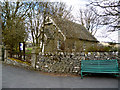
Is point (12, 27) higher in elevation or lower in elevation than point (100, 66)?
higher

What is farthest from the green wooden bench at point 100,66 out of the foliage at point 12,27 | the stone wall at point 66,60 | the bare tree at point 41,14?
the foliage at point 12,27

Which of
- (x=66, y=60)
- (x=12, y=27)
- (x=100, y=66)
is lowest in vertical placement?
(x=100, y=66)

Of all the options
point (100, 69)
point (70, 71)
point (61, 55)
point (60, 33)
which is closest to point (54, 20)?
point (60, 33)

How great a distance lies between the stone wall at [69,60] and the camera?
731 centimetres

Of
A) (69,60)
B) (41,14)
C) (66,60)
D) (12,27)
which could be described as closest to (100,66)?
(69,60)

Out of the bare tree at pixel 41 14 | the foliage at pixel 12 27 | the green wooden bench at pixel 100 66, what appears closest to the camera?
the green wooden bench at pixel 100 66

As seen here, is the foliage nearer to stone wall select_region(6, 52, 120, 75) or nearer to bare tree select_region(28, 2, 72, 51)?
bare tree select_region(28, 2, 72, 51)

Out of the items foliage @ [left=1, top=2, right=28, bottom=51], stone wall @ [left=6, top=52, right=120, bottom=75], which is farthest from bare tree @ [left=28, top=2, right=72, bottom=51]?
stone wall @ [left=6, top=52, right=120, bottom=75]

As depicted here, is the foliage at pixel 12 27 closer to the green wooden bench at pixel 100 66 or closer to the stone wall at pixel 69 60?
the stone wall at pixel 69 60

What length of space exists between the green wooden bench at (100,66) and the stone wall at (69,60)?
66cm

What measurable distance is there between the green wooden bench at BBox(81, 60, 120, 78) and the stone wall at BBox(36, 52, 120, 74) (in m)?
0.66

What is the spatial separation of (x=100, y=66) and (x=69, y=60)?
180 cm

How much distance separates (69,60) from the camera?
24.3ft

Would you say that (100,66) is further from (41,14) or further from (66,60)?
(41,14)
